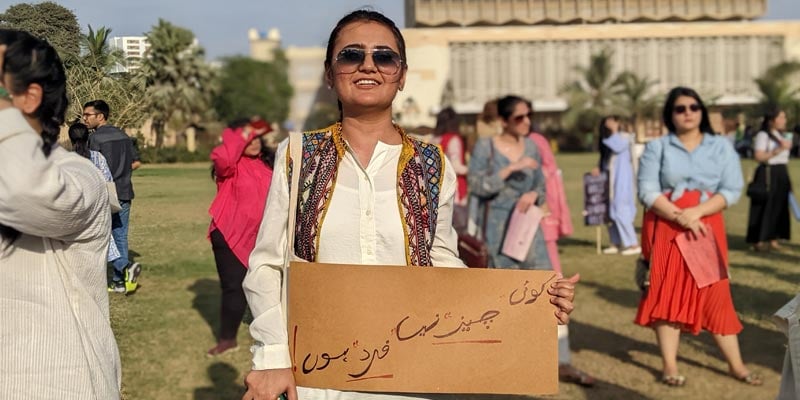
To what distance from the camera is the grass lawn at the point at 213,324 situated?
3521 millimetres

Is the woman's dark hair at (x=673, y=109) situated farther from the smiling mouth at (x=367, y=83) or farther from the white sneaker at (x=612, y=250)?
the white sneaker at (x=612, y=250)

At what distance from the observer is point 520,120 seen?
20.1 feet

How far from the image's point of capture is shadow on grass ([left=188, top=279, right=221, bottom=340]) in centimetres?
773

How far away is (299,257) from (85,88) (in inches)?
38.5

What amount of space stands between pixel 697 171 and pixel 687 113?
362 mm

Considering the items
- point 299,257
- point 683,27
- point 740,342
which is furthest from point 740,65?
point 299,257

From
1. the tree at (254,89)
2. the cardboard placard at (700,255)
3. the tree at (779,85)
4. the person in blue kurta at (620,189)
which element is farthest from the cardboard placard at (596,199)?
the tree at (254,89)

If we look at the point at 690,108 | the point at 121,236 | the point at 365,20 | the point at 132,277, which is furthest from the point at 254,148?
the point at 365,20

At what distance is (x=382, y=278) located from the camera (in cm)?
244

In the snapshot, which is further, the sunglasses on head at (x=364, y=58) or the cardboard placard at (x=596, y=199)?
the cardboard placard at (x=596, y=199)

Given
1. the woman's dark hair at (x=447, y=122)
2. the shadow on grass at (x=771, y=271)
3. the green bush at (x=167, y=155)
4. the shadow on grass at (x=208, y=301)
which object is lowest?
the shadow on grass at (x=771, y=271)

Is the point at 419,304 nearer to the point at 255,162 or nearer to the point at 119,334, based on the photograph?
the point at 119,334

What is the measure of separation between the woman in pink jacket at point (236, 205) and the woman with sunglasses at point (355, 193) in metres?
1.95

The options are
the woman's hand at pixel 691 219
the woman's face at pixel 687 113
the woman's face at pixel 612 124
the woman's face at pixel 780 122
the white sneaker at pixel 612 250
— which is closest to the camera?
the woman's hand at pixel 691 219
